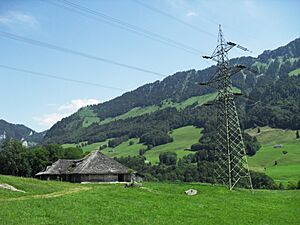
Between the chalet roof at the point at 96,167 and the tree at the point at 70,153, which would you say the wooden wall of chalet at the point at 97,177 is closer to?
the chalet roof at the point at 96,167

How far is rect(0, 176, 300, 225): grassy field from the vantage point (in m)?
27.4

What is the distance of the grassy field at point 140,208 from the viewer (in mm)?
27422

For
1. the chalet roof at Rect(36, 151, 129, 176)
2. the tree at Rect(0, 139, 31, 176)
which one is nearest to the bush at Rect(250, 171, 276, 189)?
the chalet roof at Rect(36, 151, 129, 176)

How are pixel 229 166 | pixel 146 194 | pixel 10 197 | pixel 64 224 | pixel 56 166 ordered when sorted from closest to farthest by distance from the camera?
1. pixel 64 224
2. pixel 10 197
3. pixel 146 194
4. pixel 229 166
5. pixel 56 166

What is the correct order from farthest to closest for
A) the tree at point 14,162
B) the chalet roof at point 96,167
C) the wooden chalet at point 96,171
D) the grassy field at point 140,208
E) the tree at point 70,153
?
1. the tree at point 70,153
2. the tree at point 14,162
3. the chalet roof at point 96,167
4. the wooden chalet at point 96,171
5. the grassy field at point 140,208

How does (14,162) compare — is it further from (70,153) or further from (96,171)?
(96,171)

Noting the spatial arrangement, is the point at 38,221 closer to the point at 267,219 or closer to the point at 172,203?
the point at 172,203

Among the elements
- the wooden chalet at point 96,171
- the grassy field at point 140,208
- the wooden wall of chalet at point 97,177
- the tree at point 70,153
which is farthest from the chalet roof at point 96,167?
the tree at point 70,153

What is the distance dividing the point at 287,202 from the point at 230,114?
1608cm

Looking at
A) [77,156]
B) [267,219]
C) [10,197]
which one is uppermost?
[77,156]

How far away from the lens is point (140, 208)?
3359 cm

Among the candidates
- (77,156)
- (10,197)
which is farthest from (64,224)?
(77,156)

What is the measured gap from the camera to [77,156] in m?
133

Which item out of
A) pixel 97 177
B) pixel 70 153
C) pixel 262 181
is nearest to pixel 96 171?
pixel 97 177
